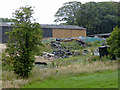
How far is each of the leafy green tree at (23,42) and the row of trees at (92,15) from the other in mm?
38257

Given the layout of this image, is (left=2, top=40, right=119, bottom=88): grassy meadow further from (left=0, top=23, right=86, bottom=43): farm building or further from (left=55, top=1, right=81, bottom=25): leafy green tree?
(left=55, top=1, right=81, bottom=25): leafy green tree

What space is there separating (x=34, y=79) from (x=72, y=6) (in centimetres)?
4597

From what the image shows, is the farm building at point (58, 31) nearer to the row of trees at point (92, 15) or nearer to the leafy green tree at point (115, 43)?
the row of trees at point (92, 15)

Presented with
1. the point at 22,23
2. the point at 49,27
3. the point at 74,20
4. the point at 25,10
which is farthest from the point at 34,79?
the point at 74,20

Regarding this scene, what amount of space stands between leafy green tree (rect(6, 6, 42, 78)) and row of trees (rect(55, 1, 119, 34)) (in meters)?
38.3

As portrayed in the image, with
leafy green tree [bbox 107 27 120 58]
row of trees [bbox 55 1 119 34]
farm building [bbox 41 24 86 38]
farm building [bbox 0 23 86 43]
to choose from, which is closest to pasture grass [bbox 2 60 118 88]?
leafy green tree [bbox 107 27 120 58]

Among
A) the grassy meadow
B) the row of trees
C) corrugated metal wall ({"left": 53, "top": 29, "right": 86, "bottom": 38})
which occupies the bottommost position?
the grassy meadow

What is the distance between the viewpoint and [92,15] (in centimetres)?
4656

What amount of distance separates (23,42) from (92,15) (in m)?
40.1

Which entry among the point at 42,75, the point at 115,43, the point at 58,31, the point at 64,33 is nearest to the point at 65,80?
the point at 42,75

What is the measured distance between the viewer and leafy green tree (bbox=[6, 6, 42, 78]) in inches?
319

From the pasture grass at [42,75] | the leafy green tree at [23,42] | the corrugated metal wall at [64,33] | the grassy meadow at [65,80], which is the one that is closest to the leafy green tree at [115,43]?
the pasture grass at [42,75]

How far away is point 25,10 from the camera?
848 centimetres

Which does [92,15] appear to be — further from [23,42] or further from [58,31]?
[23,42]
